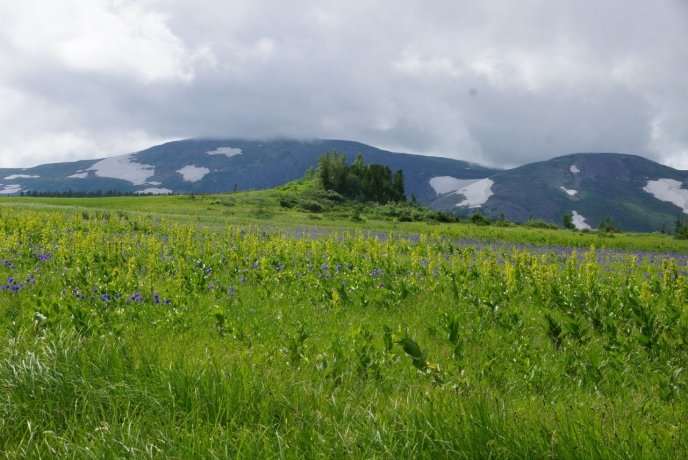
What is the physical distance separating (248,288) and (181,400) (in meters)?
6.49

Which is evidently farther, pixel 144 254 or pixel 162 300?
pixel 144 254

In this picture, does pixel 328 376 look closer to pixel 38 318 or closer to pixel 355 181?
pixel 38 318

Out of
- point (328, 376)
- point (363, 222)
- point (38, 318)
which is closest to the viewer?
point (328, 376)

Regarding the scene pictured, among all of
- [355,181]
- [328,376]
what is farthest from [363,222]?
[355,181]

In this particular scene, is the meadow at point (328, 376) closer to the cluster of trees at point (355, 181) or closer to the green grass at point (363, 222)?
the green grass at point (363, 222)

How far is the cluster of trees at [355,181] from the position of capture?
5128 inches

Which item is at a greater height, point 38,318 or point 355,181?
point 355,181

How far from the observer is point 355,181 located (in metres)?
131

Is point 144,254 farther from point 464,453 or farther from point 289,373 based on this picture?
point 464,453

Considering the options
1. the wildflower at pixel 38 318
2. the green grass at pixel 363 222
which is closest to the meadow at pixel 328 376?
the wildflower at pixel 38 318

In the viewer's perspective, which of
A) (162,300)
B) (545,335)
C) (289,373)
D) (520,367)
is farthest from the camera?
(162,300)

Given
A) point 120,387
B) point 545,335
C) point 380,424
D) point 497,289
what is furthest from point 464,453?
point 497,289

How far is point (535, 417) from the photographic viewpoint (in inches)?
154

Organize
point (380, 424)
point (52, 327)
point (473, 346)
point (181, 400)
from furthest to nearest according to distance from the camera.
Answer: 1. point (473, 346)
2. point (52, 327)
3. point (181, 400)
4. point (380, 424)
